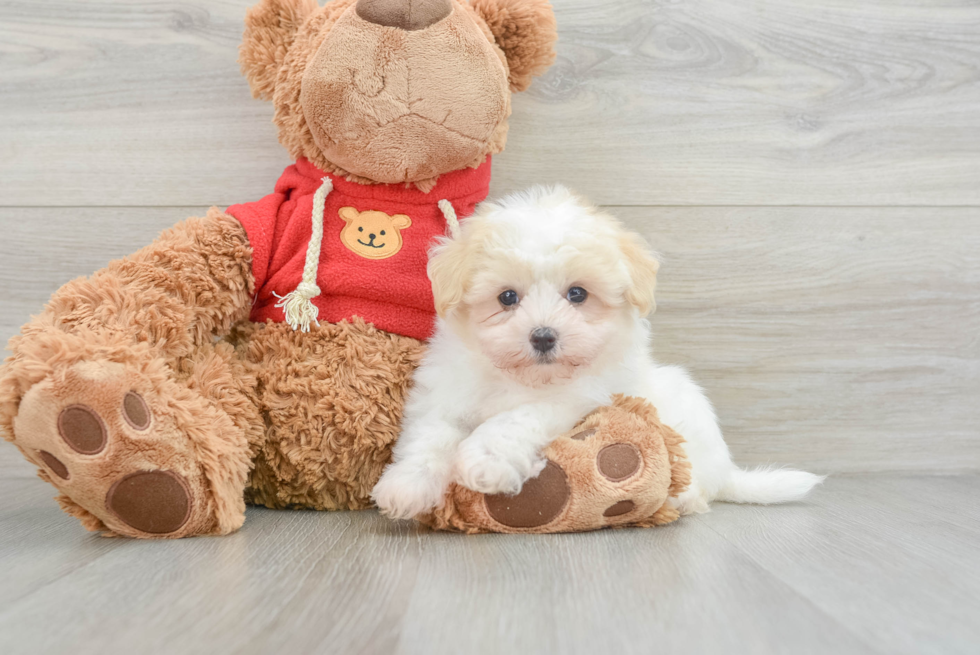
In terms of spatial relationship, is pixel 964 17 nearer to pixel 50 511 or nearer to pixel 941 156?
pixel 941 156

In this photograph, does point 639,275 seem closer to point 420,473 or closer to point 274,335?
point 420,473

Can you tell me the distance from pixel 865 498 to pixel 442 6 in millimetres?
1277

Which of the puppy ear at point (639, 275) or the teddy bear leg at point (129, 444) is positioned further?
the puppy ear at point (639, 275)

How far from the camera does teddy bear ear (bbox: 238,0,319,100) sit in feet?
4.45

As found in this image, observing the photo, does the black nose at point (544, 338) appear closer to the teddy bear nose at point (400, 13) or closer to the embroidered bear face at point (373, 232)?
the embroidered bear face at point (373, 232)

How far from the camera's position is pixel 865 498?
1516 mm

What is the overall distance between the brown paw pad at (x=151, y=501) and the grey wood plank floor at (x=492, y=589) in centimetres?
3

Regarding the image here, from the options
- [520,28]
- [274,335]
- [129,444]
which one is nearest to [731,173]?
[520,28]

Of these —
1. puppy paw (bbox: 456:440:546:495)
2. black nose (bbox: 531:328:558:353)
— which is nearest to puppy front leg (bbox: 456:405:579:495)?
puppy paw (bbox: 456:440:546:495)

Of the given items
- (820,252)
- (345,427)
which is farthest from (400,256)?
(820,252)

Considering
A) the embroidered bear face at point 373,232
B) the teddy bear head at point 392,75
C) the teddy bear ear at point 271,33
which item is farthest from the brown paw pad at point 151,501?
the teddy bear ear at point 271,33

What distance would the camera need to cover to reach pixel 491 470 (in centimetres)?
107

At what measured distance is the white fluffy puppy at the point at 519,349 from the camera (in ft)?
3.70

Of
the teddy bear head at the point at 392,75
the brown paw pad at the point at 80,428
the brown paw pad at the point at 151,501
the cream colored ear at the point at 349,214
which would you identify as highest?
the teddy bear head at the point at 392,75
